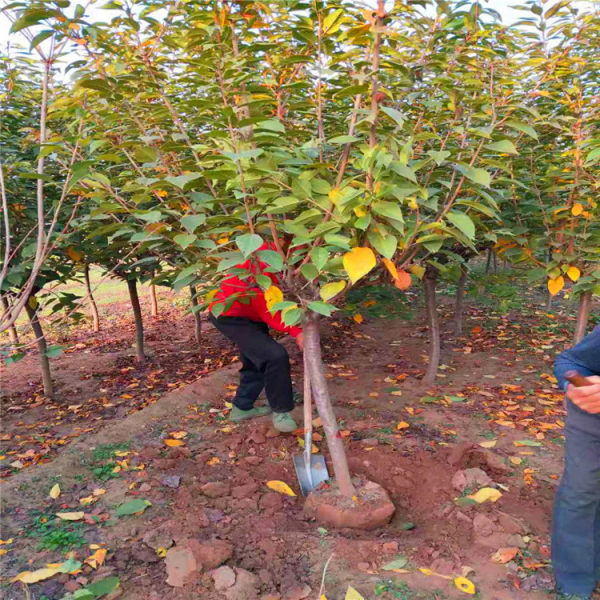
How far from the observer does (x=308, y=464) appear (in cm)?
291

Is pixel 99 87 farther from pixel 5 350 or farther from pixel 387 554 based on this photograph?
pixel 387 554

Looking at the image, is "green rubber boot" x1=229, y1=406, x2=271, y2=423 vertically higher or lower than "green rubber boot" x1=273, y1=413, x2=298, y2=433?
lower

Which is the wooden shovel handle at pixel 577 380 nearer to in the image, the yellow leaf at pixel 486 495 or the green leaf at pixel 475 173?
the green leaf at pixel 475 173

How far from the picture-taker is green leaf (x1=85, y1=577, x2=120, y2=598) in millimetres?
1921

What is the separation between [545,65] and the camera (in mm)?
2777

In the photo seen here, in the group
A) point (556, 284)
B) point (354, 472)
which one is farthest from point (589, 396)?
point (556, 284)

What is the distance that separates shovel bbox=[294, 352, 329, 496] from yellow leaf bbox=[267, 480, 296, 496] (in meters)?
0.08

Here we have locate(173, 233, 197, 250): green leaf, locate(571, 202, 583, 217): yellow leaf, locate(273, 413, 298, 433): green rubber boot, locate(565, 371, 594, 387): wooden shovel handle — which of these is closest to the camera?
locate(565, 371, 594, 387): wooden shovel handle

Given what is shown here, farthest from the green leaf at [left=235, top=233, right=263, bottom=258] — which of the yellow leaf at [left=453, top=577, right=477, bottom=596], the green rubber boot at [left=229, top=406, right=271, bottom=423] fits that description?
the green rubber boot at [left=229, top=406, right=271, bottom=423]

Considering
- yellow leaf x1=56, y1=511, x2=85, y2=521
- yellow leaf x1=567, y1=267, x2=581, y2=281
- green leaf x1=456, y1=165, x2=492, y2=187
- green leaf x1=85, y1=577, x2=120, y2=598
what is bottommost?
yellow leaf x1=56, y1=511, x2=85, y2=521

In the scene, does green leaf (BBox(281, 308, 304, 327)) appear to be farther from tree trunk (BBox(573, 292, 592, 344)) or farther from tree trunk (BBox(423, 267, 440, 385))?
tree trunk (BBox(573, 292, 592, 344))

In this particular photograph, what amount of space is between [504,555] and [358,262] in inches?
60.4

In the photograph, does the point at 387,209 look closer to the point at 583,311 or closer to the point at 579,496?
the point at 579,496

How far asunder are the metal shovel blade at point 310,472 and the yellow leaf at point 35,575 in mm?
1312
